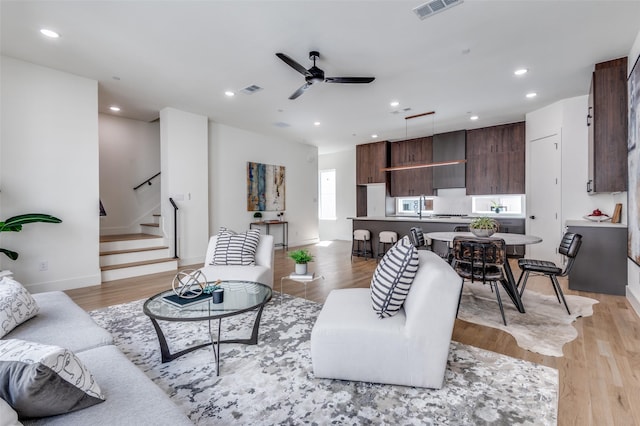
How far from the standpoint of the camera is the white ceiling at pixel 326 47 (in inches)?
109

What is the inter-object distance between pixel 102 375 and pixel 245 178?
6.13 metres

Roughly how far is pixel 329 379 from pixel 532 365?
145cm

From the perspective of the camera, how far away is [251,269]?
131 inches

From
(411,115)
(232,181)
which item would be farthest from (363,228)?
(232,181)

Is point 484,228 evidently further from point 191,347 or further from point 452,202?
point 452,202

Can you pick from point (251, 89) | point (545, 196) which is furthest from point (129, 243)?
point (545, 196)

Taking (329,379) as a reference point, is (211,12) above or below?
above

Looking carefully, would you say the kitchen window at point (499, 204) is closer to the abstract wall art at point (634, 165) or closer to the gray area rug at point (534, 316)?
the abstract wall art at point (634, 165)

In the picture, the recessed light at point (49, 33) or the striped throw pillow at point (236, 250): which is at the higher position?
the recessed light at point (49, 33)

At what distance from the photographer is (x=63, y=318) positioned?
1.89 metres

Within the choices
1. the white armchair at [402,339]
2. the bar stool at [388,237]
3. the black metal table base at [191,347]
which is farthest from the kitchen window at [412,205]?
the black metal table base at [191,347]

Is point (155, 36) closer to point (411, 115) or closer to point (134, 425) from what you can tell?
point (134, 425)

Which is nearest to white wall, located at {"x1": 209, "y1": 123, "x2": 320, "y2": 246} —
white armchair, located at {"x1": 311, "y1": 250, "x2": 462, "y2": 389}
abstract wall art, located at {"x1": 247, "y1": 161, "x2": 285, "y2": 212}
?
abstract wall art, located at {"x1": 247, "y1": 161, "x2": 285, "y2": 212}

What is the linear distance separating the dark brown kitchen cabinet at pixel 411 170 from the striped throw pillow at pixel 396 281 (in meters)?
6.42
